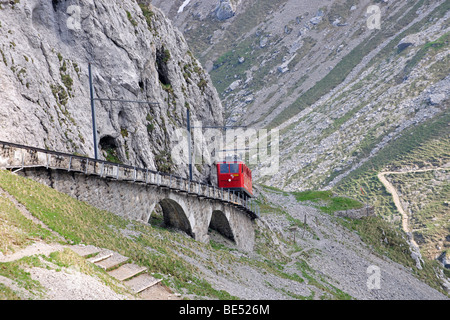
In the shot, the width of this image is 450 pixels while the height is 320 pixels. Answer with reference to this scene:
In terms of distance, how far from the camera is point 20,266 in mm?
13578

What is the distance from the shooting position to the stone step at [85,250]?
17688mm

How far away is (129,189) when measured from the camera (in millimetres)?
29359

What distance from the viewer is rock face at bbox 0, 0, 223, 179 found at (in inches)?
1197

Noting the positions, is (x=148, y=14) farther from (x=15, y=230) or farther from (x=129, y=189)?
(x=15, y=230)

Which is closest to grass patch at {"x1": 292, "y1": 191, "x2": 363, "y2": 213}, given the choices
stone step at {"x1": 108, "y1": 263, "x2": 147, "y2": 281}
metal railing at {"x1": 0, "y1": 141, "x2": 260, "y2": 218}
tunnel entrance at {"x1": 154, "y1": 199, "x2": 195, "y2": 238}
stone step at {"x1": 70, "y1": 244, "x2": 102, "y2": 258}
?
tunnel entrance at {"x1": 154, "y1": 199, "x2": 195, "y2": 238}

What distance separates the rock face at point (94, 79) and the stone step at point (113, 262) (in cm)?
1209

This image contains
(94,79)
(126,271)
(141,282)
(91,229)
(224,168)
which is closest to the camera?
(141,282)

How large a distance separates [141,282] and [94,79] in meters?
26.6

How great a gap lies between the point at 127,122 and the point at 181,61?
21.4 m

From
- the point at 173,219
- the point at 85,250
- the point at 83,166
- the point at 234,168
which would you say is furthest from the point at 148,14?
the point at 85,250

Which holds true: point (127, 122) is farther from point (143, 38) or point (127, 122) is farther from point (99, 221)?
point (99, 221)

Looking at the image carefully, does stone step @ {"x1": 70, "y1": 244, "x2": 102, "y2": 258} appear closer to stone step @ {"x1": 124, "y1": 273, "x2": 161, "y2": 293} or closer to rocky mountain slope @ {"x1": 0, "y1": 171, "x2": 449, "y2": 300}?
rocky mountain slope @ {"x1": 0, "y1": 171, "x2": 449, "y2": 300}

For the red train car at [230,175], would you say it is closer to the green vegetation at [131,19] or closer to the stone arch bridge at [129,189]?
the stone arch bridge at [129,189]

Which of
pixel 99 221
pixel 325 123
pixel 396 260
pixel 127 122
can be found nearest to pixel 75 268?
pixel 99 221
